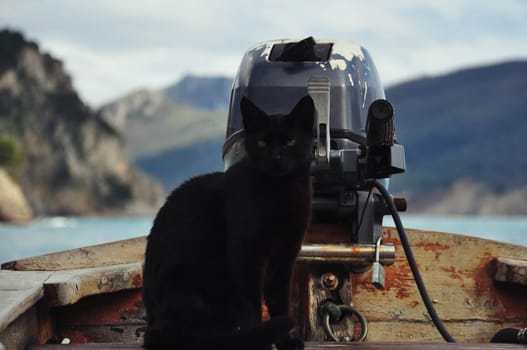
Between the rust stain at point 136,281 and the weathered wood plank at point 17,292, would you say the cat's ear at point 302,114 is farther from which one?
the rust stain at point 136,281

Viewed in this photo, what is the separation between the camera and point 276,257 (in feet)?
11.7

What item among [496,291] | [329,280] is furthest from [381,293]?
[496,291]

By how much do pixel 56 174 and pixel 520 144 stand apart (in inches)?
4123

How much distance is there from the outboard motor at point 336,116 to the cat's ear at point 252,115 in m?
1.00

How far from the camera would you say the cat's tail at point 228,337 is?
10.9 ft

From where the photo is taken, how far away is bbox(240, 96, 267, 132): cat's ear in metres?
3.49

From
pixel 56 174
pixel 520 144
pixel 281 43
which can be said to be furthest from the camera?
pixel 520 144

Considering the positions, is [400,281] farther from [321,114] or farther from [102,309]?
[102,309]

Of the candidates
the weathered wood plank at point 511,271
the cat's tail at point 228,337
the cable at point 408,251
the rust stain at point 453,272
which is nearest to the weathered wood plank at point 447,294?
the rust stain at point 453,272

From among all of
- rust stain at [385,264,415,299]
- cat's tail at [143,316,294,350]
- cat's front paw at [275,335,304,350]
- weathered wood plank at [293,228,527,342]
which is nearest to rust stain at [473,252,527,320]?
weathered wood plank at [293,228,527,342]

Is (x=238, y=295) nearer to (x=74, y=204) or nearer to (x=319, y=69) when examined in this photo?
(x=319, y=69)

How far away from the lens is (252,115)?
3508mm

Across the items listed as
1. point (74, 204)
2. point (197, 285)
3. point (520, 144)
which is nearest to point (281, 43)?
point (197, 285)

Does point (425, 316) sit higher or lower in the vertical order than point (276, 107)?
lower
